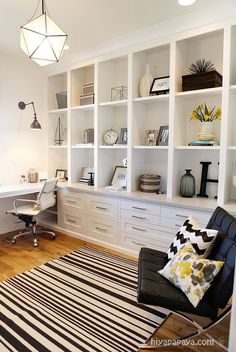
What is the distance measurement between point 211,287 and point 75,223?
8.25 feet

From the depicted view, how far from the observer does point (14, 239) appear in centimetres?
354

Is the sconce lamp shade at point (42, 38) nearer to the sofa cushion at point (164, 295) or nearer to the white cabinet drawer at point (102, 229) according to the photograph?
the sofa cushion at point (164, 295)

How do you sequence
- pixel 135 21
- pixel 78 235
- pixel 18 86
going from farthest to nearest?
pixel 18 86, pixel 78 235, pixel 135 21

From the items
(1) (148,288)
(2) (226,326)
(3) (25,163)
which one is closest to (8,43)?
(3) (25,163)

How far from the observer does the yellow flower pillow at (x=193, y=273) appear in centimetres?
160

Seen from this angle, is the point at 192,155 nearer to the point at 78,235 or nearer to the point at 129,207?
the point at 129,207

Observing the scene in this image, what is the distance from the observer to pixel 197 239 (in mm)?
1869

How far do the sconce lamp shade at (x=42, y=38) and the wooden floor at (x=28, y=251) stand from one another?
2169 millimetres

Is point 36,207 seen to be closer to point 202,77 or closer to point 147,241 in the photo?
point 147,241

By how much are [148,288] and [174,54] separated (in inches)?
97.8

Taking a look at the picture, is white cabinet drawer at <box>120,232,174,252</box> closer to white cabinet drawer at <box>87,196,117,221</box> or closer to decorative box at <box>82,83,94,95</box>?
white cabinet drawer at <box>87,196,117,221</box>

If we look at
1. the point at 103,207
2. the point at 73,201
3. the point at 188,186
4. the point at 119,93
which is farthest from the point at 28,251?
the point at 119,93

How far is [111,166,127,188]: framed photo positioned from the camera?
375cm

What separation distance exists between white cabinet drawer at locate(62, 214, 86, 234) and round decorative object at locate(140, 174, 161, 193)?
40.3 inches
